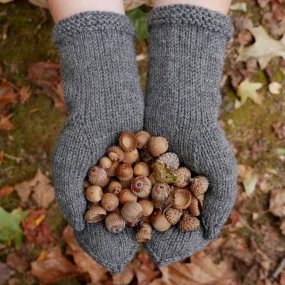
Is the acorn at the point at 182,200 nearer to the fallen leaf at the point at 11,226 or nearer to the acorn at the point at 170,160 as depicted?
the acorn at the point at 170,160

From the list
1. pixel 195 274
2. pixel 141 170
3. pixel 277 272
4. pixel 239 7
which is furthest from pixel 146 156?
pixel 239 7

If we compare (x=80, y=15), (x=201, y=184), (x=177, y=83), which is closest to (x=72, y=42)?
(x=80, y=15)

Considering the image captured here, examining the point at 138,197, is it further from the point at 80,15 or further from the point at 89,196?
the point at 80,15

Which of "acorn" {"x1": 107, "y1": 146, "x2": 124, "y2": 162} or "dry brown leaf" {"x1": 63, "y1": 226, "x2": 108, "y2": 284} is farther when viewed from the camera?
"dry brown leaf" {"x1": 63, "y1": 226, "x2": 108, "y2": 284}

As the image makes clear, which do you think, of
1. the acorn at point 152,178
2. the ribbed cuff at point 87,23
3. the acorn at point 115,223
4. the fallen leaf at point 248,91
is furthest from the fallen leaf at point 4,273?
the fallen leaf at point 248,91

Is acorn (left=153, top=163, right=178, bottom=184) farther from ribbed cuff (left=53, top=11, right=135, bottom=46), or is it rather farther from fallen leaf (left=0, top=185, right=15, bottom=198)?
fallen leaf (left=0, top=185, right=15, bottom=198)

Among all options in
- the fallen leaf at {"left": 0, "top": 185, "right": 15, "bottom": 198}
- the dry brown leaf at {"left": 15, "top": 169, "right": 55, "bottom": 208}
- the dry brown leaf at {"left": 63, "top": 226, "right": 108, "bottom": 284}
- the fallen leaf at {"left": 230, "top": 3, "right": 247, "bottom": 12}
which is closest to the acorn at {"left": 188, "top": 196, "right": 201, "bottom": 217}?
the dry brown leaf at {"left": 63, "top": 226, "right": 108, "bottom": 284}
